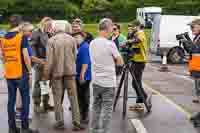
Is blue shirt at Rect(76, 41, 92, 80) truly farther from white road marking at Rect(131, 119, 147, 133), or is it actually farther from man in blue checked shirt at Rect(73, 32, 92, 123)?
white road marking at Rect(131, 119, 147, 133)

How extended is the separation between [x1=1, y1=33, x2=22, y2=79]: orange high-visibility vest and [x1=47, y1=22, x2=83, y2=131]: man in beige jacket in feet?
2.32

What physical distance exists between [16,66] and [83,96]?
1.70 meters

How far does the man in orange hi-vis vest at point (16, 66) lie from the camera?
26.9 feet

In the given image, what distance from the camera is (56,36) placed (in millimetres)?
8859

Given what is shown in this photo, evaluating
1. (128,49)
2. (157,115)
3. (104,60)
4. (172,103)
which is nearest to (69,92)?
(104,60)

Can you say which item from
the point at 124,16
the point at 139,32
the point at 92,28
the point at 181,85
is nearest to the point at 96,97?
the point at 139,32

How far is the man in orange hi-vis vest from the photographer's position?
820 cm

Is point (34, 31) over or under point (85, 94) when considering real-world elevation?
over

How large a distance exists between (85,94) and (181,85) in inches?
256

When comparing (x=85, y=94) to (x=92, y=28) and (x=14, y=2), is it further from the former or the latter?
(x=14, y=2)

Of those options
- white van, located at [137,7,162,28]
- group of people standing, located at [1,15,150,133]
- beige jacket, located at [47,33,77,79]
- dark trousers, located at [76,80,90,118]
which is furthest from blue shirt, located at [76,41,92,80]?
white van, located at [137,7,162,28]

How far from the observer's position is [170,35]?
23.6m

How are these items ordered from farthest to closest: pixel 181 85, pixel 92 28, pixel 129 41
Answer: pixel 92 28
pixel 181 85
pixel 129 41

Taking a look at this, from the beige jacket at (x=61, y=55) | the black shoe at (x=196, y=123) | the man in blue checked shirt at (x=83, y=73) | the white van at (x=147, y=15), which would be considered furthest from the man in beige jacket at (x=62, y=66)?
the white van at (x=147, y=15)
